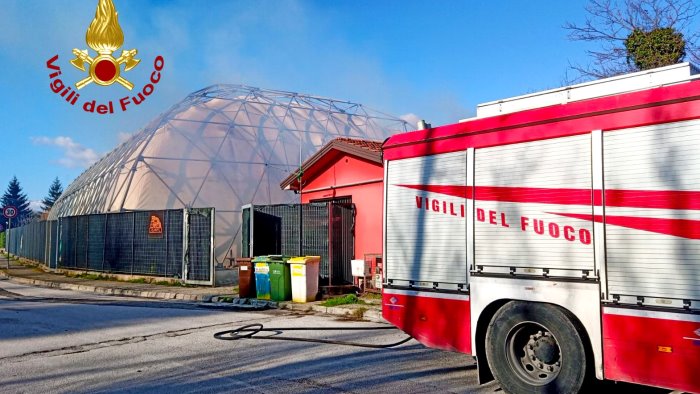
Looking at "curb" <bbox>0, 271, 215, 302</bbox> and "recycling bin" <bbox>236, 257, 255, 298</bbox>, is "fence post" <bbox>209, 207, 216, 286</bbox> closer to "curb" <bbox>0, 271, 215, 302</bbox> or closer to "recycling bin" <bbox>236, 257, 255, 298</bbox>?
"curb" <bbox>0, 271, 215, 302</bbox>

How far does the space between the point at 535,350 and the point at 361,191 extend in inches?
450

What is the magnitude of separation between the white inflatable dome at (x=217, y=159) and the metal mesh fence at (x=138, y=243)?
6.63ft

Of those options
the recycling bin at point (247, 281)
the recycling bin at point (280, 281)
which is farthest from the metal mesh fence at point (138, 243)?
the recycling bin at point (280, 281)

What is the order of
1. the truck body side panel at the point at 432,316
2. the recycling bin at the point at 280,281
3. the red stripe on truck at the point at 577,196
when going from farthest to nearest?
the recycling bin at the point at 280,281 < the truck body side panel at the point at 432,316 < the red stripe on truck at the point at 577,196

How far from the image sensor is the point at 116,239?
22859 mm

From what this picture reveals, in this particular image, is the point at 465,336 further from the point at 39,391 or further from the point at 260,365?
the point at 39,391

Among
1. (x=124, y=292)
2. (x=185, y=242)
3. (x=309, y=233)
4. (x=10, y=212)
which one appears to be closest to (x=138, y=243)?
(x=185, y=242)

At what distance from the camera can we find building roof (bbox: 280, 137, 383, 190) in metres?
15.8

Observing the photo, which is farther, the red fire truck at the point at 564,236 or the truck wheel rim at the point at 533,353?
the truck wheel rim at the point at 533,353

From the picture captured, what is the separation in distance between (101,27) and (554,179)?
16.9m

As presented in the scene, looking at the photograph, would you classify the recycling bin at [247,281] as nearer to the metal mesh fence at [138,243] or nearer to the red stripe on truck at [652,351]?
the metal mesh fence at [138,243]

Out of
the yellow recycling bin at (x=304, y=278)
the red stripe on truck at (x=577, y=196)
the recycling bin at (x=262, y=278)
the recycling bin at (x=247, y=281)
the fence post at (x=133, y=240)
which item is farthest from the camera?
the fence post at (x=133, y=240)

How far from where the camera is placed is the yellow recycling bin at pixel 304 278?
13.9 metres

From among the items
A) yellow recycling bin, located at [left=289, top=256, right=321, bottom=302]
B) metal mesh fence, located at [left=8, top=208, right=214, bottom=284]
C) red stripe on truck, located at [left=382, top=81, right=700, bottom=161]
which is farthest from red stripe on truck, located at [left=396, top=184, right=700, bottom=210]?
metal mesh fence, located at [left=8, top=208, right=214, bottom=284]
